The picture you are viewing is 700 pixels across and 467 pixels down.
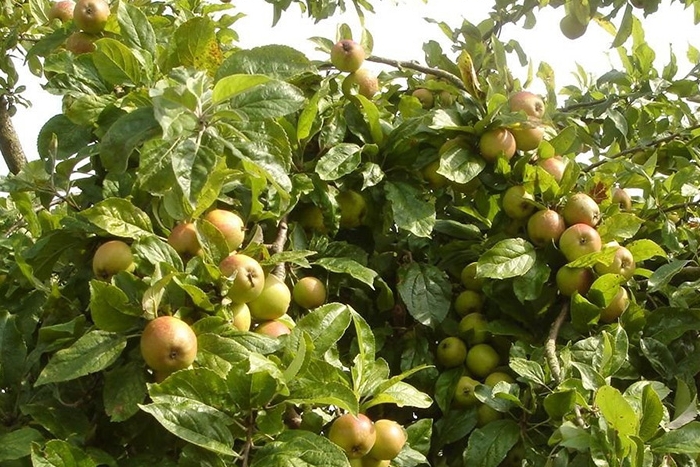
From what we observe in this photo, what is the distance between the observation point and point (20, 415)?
1649 millimetres

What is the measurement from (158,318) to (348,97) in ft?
3.26

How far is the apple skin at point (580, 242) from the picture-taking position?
1975 millimetres

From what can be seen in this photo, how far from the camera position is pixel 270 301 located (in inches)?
65.5

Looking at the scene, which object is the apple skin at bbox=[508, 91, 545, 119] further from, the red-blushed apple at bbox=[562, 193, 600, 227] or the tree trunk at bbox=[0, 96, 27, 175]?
the tree trunk at bbox=[0, 96, 27, 175]

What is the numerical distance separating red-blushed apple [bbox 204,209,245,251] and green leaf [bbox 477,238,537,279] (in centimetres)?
57

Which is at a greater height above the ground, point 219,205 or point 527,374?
point 219,205

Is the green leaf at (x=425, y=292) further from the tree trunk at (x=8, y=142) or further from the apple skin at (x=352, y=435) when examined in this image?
the tree trunk at (x=8, y=142)

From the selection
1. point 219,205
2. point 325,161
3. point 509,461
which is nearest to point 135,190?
point 219,205

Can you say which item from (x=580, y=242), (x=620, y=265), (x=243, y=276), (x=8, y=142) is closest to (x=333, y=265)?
(x=243, y=276)

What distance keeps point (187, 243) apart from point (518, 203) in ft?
2.89

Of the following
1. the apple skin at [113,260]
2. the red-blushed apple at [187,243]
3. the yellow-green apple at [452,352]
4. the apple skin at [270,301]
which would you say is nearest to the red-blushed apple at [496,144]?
the yellow-green apple at [452,352]

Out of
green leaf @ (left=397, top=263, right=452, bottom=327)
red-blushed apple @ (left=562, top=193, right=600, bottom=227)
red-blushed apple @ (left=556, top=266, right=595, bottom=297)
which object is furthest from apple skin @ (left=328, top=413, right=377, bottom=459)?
red-blushed apple @ (left=562, top=193, right=600, bottom=227)

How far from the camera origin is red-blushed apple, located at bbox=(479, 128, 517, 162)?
2.09 meters

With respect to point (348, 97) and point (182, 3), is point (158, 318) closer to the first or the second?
point (348, 97)
